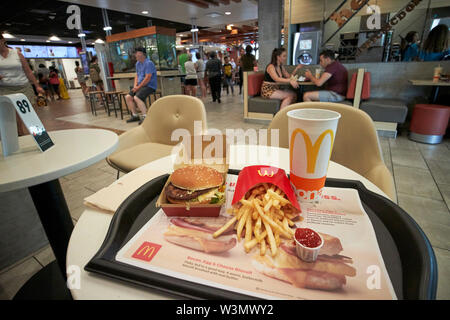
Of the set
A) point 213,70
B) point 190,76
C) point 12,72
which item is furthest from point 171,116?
point 190,76

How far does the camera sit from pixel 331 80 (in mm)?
4297

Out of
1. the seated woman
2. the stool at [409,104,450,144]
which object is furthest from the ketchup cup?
the seated woman

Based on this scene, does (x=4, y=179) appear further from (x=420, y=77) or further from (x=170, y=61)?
(x=170, y=61)

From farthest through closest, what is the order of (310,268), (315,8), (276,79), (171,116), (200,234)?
(315,8)
(276,79)
(171,116)
(200,234)
(310,268)

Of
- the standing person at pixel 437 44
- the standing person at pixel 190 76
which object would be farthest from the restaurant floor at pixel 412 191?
the standing person at pixel 190 76

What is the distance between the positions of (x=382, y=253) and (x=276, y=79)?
4737 millimetres

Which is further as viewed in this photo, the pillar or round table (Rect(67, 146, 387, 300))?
the pillar

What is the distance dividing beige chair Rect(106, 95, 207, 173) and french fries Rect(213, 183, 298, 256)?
1.29 metres

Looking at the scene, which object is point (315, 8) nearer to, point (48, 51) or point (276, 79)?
point (276, 79)

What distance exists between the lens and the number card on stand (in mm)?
1046

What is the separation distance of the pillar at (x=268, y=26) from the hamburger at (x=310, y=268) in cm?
655

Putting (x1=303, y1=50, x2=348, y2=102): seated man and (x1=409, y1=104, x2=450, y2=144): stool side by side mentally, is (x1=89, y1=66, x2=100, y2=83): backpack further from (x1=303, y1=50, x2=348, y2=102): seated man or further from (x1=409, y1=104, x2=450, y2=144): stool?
(x1=409, y1=104, x2=450, y2=144): stool

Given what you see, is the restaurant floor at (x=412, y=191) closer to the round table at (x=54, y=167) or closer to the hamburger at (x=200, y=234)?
the round table at (x=54, y=167)

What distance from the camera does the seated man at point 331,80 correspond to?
164 inches
